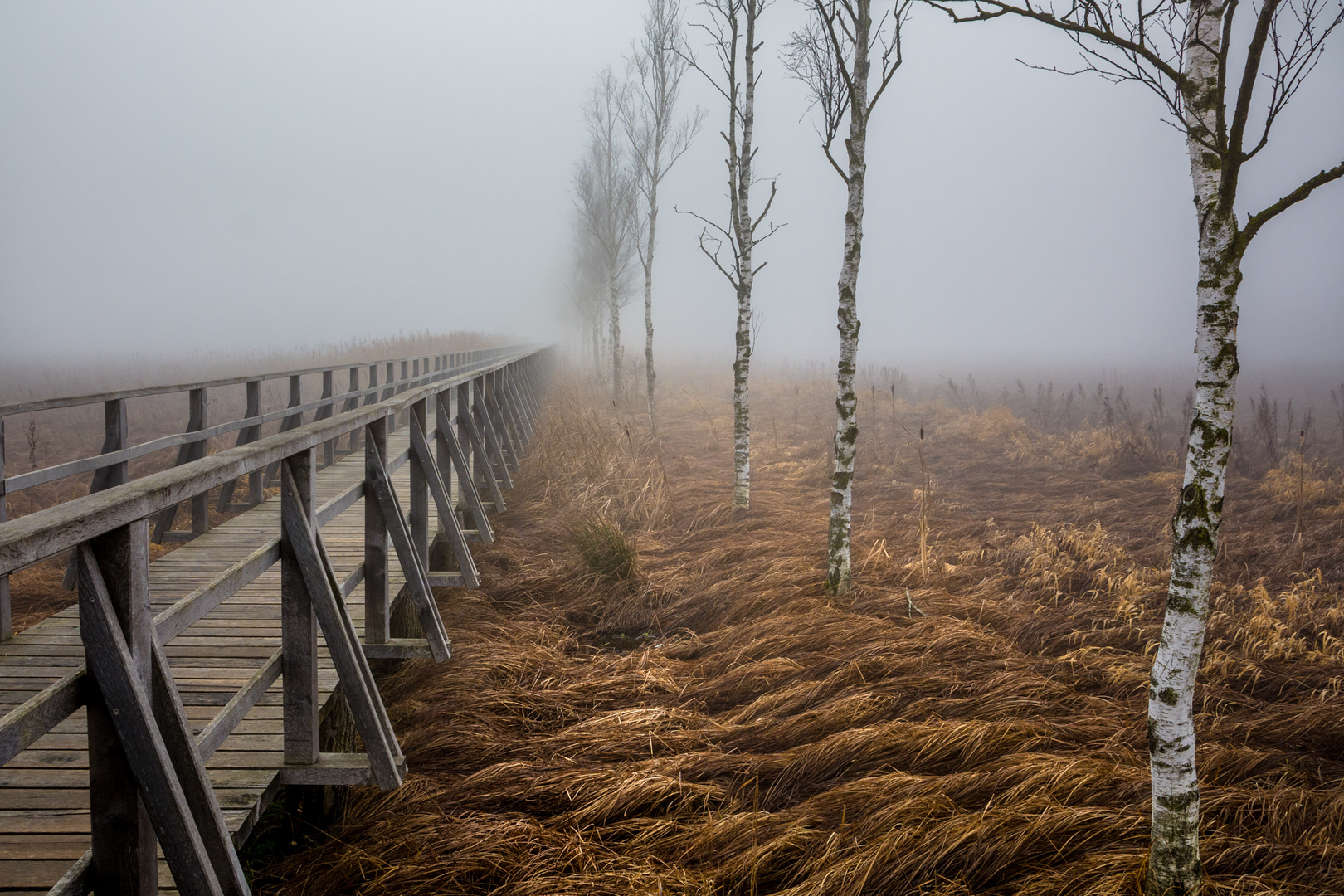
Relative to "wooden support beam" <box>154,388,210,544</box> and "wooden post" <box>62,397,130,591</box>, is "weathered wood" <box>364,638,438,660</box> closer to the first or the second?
"wooden post" <box>62,397,130,591</box>

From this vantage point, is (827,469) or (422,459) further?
(827,469)

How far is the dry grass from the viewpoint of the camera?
244 cm

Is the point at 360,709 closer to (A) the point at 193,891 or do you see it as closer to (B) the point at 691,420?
(A) the point at 193,891

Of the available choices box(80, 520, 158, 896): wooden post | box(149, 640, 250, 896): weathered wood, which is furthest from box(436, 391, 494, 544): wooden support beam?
box(80, 520, 158, 896): wooden post

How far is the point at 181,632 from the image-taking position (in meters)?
1.79

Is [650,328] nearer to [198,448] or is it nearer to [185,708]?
[198,448]

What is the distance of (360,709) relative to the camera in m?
2.53

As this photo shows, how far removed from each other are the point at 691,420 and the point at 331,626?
44.1 feet

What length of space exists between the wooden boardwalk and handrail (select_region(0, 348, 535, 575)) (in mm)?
786

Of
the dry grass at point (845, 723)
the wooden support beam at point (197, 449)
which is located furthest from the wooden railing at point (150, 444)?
the dry grass at point (845, 723)

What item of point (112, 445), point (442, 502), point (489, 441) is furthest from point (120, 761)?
point (489, 441)

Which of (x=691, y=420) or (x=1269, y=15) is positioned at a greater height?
(x=1269, y=15)

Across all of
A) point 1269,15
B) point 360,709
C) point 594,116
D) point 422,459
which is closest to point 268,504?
point 422,459

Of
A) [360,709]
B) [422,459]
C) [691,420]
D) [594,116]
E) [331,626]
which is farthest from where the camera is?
[594,116]
